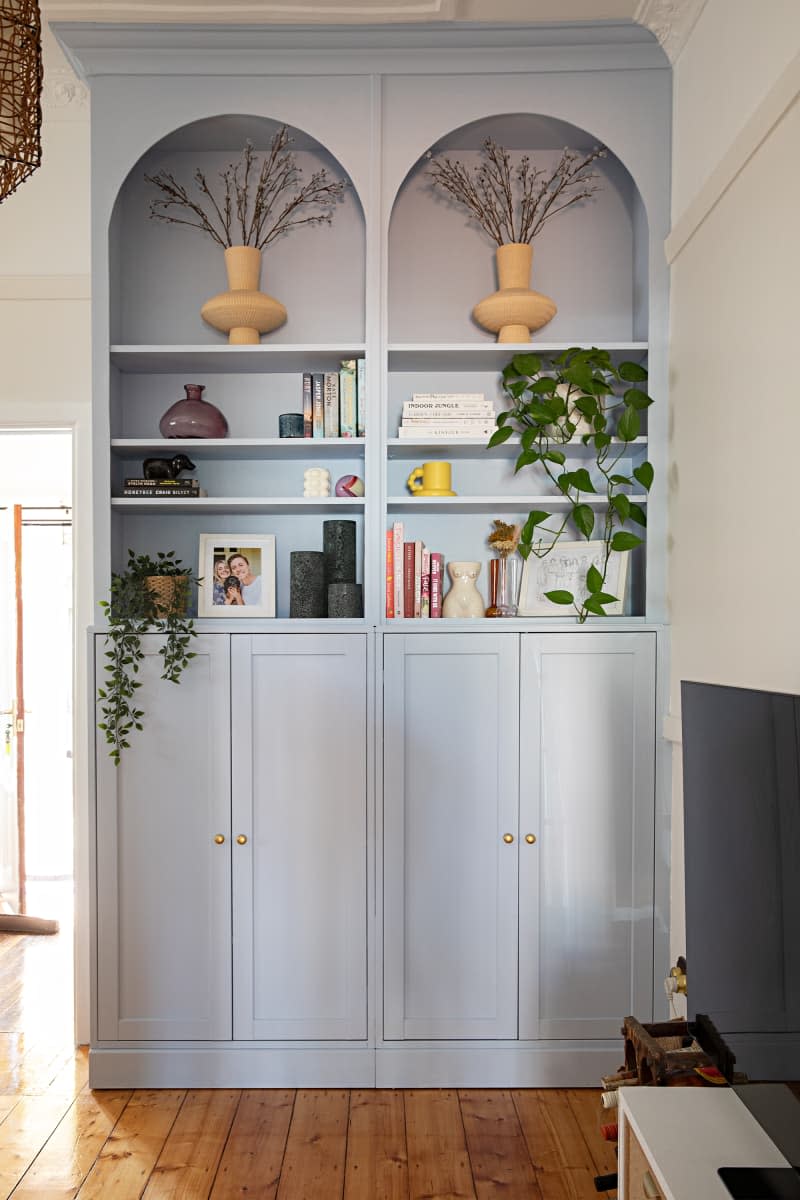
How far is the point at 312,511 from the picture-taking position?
291 centimetres

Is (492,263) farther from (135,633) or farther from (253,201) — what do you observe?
(135,633)

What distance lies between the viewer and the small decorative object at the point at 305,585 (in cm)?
274

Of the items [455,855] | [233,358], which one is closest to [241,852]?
[455,855]

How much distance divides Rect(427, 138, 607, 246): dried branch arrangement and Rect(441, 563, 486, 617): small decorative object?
3.49 feet

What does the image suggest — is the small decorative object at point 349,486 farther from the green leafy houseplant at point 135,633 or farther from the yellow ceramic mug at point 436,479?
the green leafy houseplant at point 135,633

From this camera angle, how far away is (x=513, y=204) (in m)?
2.96

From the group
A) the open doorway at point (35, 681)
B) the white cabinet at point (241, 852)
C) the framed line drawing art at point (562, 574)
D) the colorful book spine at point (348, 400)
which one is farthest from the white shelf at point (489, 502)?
the open doorway at point (35, 681)

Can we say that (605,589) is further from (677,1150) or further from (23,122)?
(23,122)

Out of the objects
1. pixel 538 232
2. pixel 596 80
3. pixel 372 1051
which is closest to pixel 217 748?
pixel 372 1051

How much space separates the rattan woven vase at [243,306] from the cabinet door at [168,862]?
37.9 inches

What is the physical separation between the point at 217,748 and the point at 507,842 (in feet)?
2.96

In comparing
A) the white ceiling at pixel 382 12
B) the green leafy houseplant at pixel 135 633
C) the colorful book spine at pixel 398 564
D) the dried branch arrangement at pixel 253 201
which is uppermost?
the white ceiling at pixel 382 12

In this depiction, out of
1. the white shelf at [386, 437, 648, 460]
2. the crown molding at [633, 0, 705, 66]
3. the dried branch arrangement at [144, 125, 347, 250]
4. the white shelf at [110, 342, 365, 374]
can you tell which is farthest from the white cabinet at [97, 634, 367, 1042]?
the crown molding at [633, 0, 705, 66]

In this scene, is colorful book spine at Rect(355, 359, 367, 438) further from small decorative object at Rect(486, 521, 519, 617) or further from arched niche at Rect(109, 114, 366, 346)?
small decorative object at Rect(486, 521, 519, 617)
